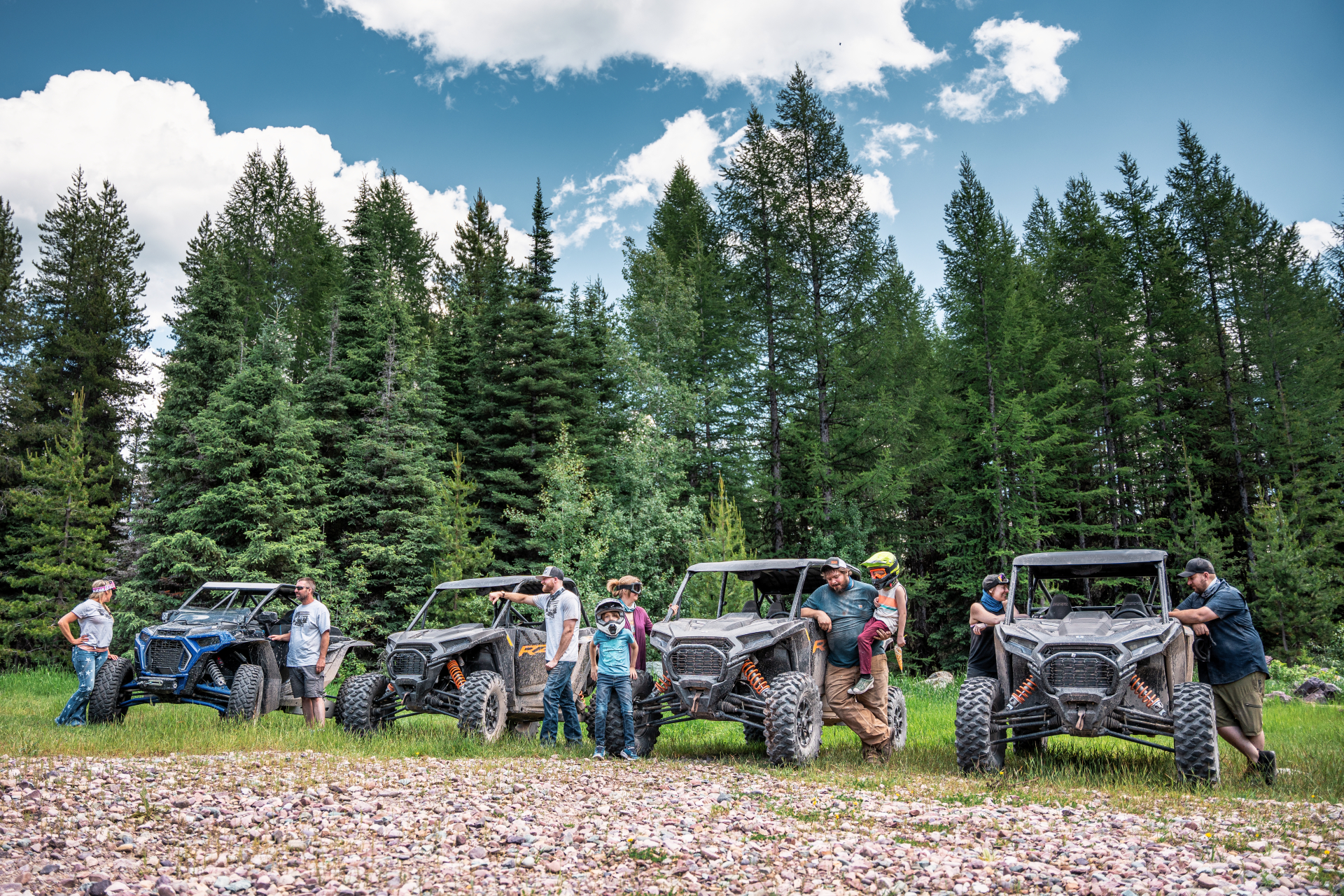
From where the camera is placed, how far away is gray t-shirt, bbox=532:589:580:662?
966 cm

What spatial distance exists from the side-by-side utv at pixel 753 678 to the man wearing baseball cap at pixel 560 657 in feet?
3.42

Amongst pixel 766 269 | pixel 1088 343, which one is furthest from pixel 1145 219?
pixel 766 269

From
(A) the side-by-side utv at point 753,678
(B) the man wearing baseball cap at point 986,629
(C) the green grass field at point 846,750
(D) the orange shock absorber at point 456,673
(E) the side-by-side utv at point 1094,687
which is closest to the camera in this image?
(E) the side-by-side utv at point 1094,687

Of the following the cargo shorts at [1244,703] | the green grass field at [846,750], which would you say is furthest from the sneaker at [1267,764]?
the cargo shorts at [1244,703]

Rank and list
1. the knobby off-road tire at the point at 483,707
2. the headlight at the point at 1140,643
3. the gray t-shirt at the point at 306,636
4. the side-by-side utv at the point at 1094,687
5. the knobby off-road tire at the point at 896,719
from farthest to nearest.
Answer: the gray t-shirt at the point at 306,636 → the knobby off-road tire at the point at 483,707 → the knobby off-road tire at the point at 896,719 → the headlight at the point at 1140,643 → the side-by-side utv at the point at 1094,687

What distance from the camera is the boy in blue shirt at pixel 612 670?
8945 millimetres

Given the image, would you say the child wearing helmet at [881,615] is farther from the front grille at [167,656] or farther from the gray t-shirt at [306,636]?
the front grille at [167,656]

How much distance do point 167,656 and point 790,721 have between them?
9197 millimetres

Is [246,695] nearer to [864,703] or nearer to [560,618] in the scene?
[560,618]

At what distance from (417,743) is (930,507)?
2614 centimetres

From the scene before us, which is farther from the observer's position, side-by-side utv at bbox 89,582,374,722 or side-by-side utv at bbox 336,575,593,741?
side-by-side utv at bbox 89,582,374,722

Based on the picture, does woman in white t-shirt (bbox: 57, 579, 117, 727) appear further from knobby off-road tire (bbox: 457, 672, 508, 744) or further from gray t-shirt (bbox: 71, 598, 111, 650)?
knobby off-road tire (bbox: 457, 672, 508, 744)

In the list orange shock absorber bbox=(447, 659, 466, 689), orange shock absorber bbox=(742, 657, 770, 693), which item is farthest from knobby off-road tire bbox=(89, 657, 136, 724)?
orange shock absorber bbox=(742, 657, 770, 693)

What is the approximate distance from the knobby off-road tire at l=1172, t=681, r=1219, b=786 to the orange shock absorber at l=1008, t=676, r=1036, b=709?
4.00ft
